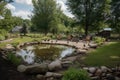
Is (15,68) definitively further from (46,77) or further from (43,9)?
(43,9)

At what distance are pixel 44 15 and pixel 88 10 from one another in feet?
39.1

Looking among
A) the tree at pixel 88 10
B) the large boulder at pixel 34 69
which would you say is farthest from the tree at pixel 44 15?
the large boulder at pixel 34 69

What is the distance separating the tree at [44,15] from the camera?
4816cm

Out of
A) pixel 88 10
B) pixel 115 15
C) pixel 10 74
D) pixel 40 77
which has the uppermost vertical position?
pixel 88 10

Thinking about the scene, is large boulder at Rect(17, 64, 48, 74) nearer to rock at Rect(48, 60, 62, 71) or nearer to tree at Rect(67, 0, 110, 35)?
rock at Rect(48, 60, 62, 71)

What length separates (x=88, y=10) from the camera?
132 ft

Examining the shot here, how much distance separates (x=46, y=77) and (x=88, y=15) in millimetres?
30919

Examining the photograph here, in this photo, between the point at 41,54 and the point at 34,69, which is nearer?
the point at 34,69

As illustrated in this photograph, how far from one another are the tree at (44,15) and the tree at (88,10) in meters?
9.20

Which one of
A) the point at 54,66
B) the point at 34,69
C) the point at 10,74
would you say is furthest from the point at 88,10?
the point at 10,74

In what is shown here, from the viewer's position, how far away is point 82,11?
40.4m

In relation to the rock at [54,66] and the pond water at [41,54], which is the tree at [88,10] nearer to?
the pond water at [41,54]

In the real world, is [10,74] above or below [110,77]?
above

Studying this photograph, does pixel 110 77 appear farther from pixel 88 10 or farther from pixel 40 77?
pixel 88 10
